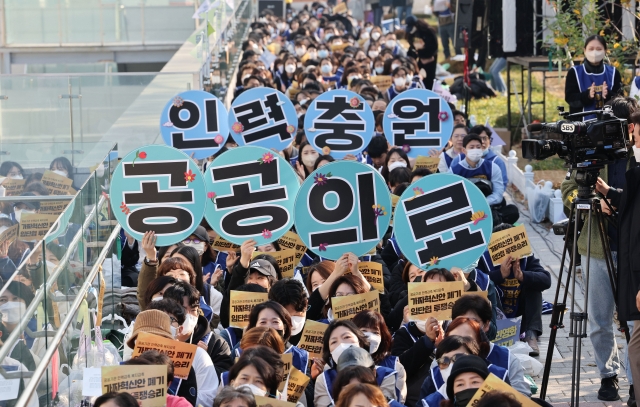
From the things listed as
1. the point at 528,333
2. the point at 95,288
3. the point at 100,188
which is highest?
the point at 100,188

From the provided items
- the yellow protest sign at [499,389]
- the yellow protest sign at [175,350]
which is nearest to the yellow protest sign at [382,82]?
the yellow protest sign at [175,350]

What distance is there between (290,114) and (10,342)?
6476 millimetres

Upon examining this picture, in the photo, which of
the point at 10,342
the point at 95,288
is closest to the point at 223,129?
the point at 95,288

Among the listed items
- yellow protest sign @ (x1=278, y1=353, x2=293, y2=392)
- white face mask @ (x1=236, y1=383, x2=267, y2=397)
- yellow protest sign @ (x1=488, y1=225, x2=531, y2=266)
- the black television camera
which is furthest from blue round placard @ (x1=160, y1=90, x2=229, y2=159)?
white face mask @ (x1=236, y1=383, x2=267, y2=397)

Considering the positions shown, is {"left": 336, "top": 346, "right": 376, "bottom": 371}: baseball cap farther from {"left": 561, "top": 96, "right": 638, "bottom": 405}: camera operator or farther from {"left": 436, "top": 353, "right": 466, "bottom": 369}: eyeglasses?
{"left": 561, "top": 96, "right": 638, "bottom": 405}: camera operator

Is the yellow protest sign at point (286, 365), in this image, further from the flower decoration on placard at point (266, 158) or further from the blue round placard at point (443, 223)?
the flower decoration on placard at point (266, 158)

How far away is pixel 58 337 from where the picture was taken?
5.41 metres

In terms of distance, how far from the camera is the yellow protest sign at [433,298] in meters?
6.27

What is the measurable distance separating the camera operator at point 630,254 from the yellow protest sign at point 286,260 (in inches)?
91.6

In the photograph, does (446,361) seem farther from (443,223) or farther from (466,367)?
(443,223)

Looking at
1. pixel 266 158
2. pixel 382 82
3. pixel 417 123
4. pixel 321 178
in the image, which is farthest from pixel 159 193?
pixel 382 82

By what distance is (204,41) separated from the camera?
16547 millimetres

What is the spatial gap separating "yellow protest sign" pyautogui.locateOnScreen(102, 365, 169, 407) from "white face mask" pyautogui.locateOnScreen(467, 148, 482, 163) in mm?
6018

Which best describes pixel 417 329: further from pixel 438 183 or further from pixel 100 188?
pixel 100 188
